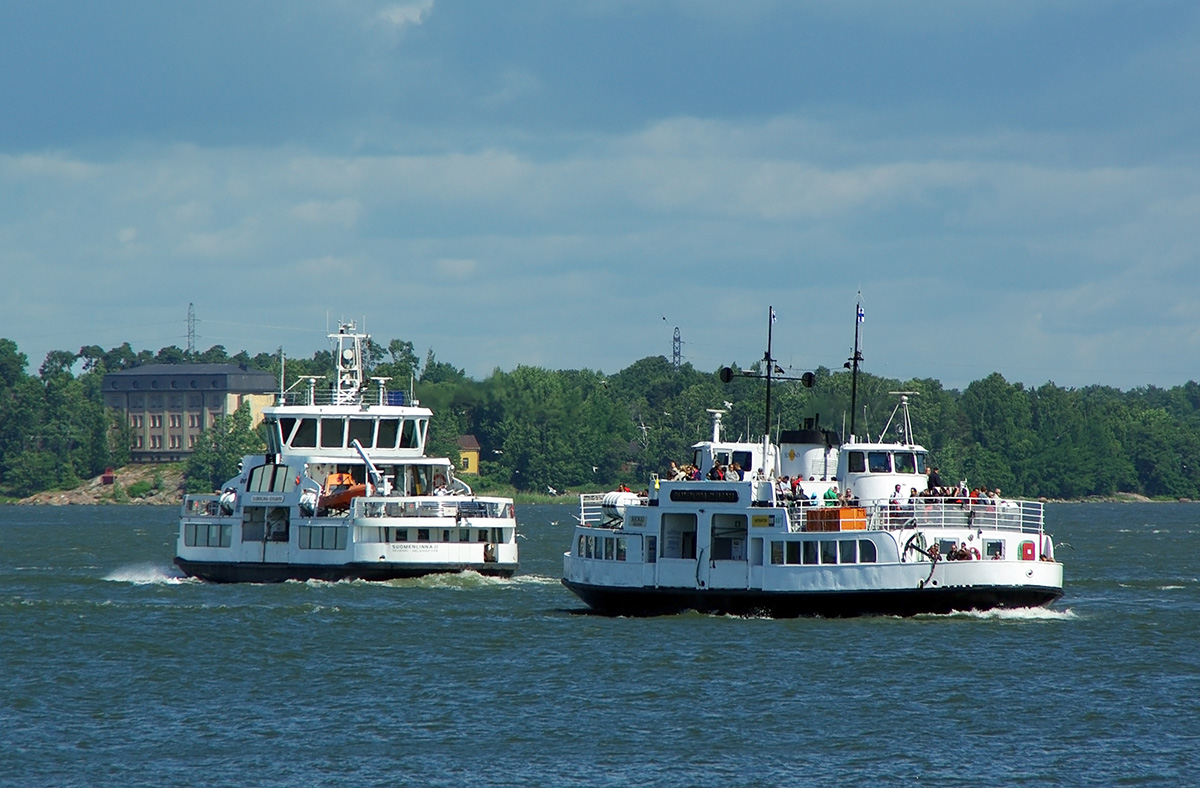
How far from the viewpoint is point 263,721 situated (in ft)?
131

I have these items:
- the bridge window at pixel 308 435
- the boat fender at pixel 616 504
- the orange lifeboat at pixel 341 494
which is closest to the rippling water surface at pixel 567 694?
the boat fender at pixel 616 504

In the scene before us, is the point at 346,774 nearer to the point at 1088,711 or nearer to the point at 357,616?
the point at 1088,711

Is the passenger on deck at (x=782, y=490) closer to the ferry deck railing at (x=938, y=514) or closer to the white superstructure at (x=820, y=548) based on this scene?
the white superstructure at (x=820, y=548)

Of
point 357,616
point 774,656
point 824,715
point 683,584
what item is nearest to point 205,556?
point 357,616

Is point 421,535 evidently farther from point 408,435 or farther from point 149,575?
point 149,575

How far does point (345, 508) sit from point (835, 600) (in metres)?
23.3

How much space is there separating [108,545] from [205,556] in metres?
40.7

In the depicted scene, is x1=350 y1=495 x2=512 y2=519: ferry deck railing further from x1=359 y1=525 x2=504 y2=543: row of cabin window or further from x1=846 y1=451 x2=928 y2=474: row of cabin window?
x1=846 y1=451 x2=928 y2=474: row of cabin window

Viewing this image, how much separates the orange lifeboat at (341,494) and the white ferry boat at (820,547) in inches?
561

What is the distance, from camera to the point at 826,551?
5216 cm

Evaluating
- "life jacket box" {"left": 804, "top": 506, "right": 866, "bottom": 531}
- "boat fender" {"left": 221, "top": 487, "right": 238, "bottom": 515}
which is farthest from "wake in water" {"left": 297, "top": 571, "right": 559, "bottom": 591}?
"life jacket box" {"left": 804, "top": 506, "right": 866, "bottom": 531}

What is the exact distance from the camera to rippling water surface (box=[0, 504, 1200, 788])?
35.2m

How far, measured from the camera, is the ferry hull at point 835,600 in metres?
51.8

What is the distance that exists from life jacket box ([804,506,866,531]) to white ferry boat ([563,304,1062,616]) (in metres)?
0.03
